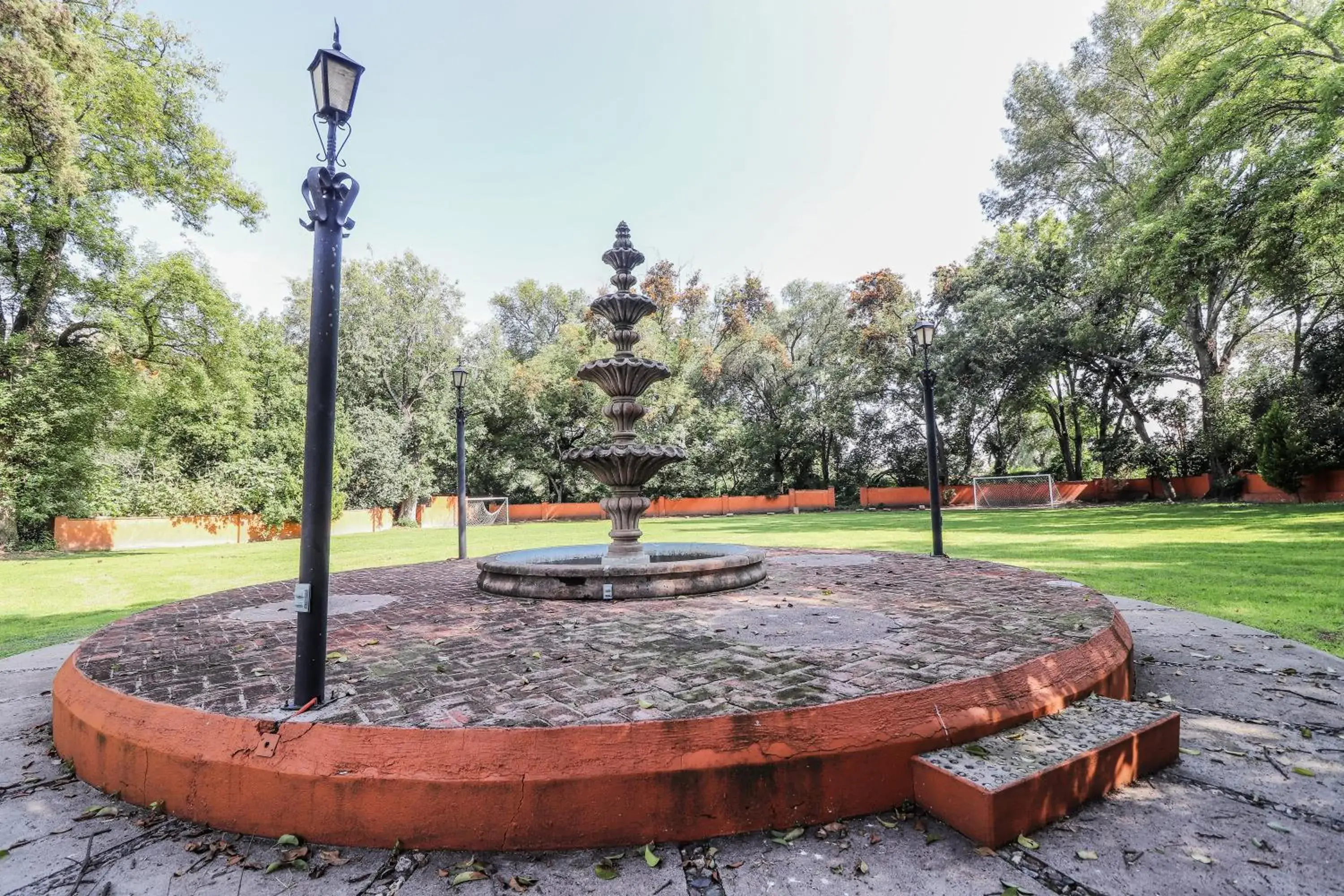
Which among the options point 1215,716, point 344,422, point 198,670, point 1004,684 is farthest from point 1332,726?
point 344,422

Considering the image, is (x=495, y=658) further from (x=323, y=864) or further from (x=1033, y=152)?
(x=1033, y=152)

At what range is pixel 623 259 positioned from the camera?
8.85 metres

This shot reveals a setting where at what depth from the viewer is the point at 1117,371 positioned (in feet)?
105

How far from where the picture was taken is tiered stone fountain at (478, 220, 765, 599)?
22.1 feet

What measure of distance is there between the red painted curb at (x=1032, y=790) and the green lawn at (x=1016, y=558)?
3782 mm

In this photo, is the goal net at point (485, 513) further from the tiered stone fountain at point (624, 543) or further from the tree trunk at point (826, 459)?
the tiered stone fountain at point (624, 543)

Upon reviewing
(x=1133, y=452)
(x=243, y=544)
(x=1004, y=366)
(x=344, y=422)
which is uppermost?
(x=1004, y=366)

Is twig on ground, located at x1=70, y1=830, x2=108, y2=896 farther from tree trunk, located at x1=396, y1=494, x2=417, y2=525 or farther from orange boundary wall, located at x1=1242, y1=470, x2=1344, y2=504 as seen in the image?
tree trunk, located at x1=396, y1=494, x2=417, y2=525

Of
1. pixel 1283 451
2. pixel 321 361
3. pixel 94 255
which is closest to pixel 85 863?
pixel 321 361

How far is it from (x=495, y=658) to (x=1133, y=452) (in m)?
36.9

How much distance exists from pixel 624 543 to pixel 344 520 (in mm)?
28091

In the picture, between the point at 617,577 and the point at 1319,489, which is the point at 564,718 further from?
the point at 1319,489

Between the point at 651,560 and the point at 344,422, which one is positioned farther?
the point at 344,422

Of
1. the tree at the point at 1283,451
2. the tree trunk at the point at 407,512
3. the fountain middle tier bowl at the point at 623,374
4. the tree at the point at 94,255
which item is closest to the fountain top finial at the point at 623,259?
the fountain middle tier bowl at the point at 623,374
